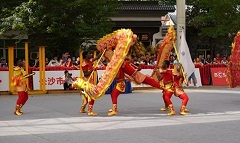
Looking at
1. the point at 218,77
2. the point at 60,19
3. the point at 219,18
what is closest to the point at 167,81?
the point at 218,77

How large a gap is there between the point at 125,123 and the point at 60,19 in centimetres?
1526

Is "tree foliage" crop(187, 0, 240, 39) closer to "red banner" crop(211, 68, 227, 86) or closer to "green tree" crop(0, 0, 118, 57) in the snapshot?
"red banner" crop(211, 68, 227, 86)

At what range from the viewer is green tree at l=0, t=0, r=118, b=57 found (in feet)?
84.7

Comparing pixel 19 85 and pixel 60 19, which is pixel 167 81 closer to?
pixel 19 85

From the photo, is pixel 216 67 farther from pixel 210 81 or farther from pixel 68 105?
pixel 68 105

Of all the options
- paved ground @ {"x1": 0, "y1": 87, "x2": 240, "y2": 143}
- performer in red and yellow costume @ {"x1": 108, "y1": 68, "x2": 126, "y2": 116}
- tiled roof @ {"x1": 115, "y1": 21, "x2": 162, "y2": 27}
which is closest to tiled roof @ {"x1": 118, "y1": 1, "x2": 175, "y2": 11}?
tiled roof @ {"x1": 115, "y1": 21, "x2": 162, "y2": 27}

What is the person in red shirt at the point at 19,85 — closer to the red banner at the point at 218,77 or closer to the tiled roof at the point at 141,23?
the red banner at the point at 218,77

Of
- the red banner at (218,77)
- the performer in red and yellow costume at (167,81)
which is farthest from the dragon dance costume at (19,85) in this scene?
the red banner at (218,77)

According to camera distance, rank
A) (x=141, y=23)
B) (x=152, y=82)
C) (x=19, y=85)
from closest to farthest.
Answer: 1. (x=152, y=82)
2. (x=19, y=85)
3. (x=141, y=23)

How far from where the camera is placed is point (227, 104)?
15984 millimetres

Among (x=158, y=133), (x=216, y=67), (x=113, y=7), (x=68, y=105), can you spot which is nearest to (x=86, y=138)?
(x=158, y=133)

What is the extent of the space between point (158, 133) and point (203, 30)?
2487cm

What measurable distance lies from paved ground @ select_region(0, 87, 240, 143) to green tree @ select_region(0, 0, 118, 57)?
9.27 metres

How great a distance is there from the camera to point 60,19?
2616 cm
